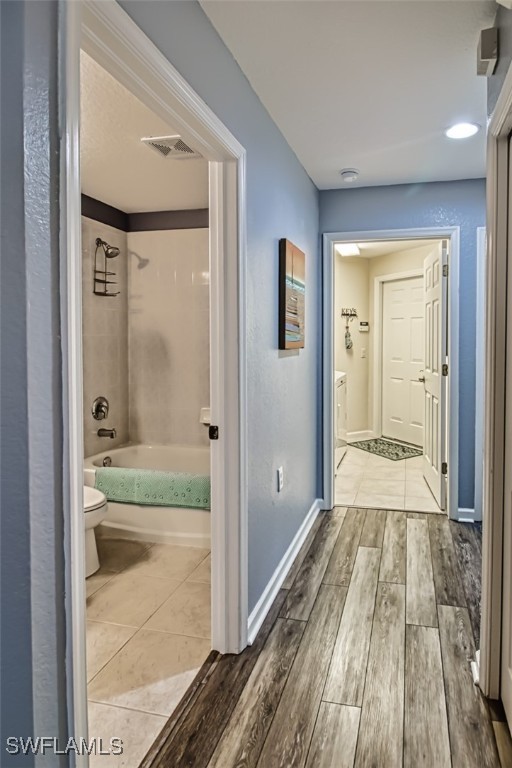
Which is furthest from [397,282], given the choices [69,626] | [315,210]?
[69,626]

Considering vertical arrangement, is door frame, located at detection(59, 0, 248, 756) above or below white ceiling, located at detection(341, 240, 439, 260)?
below

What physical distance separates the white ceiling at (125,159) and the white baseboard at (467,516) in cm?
291

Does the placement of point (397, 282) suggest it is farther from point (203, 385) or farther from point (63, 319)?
point (63, 319)

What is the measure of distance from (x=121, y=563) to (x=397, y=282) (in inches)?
197

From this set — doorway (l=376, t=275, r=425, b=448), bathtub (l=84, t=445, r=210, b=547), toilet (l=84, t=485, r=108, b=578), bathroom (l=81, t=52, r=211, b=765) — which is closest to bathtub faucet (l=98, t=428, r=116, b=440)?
bathroom (l=81, t=52, r=211, b=765)

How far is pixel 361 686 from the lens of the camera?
76.9 inches

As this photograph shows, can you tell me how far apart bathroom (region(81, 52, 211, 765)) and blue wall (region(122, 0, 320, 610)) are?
1.27 ft

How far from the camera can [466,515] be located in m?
3.81

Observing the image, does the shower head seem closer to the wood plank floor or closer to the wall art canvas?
the wall art canvas

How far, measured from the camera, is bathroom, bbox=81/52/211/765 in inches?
83.8

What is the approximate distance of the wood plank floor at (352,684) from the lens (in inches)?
64.1

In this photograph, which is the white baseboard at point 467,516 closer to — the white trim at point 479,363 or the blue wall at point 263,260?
the white trim at point 479,363

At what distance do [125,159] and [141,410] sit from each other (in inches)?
82.5

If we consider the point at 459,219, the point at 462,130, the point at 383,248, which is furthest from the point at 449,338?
the point at 383,248
